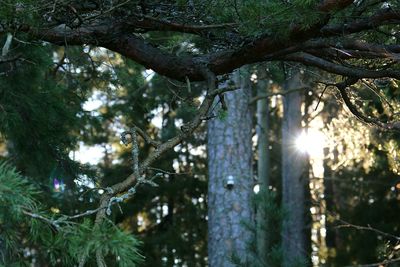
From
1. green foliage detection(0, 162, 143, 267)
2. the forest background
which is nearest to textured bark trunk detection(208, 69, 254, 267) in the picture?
the forest background

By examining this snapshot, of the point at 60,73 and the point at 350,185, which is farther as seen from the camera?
the point at 350,185

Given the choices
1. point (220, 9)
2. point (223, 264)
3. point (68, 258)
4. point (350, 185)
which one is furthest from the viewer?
point (350, 185)

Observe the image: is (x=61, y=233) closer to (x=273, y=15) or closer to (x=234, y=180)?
(x=273, y=15)

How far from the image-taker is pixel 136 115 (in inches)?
351

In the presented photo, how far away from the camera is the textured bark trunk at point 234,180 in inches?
301

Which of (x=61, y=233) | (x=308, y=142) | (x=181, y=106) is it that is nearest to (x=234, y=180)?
(x=181, y=106)

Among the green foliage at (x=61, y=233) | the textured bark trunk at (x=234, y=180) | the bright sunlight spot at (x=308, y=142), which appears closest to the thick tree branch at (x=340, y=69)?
the green foliage at (x=61, y=233)

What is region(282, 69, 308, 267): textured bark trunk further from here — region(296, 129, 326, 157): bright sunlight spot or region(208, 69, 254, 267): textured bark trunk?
region(208, 69, 254, 267): textured bark trunk

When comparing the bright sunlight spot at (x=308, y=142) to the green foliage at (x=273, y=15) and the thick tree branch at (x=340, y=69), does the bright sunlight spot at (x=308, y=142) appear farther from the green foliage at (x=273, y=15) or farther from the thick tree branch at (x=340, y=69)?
the green foliage at (x=273, y=15)

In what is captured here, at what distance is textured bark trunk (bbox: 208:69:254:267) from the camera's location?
764 centimetres

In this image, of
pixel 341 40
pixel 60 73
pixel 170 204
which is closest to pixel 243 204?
pixel 60 73

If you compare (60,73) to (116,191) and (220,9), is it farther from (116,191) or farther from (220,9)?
(116,191)

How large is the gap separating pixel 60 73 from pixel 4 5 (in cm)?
504

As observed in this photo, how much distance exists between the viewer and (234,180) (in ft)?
26.0
